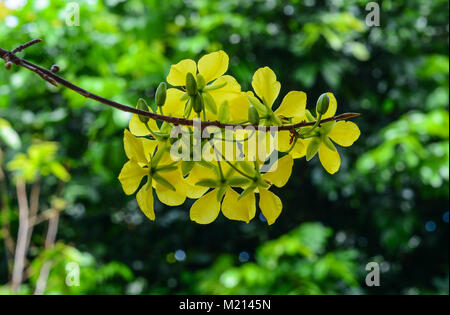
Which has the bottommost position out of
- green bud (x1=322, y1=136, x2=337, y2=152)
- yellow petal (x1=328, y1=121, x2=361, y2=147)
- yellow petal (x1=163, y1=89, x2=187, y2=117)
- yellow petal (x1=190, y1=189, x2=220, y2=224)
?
yellow petal (x1=190, y1=189, x2=220, y2=224)

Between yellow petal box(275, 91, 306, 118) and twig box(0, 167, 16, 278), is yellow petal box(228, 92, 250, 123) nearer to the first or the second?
yellow petal box(275, 91, 306, 118)

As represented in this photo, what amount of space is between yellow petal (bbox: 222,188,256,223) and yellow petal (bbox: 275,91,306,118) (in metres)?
0.07

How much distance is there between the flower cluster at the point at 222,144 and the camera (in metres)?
Result: 0.29

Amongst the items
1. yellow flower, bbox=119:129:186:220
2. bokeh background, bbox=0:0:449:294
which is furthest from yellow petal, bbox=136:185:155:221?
bokeh background, bbox=0:0:449:294

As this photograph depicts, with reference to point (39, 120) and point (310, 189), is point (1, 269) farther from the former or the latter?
point (310, 189)

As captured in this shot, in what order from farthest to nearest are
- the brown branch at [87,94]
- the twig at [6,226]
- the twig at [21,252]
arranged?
the twig at [6,226]
the twig at [21,252]
the brown branch at [87,94]

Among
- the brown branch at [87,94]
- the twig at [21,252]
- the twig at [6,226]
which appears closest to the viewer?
the brown branch at [87,94]

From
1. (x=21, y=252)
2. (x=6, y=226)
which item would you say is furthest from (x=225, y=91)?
(x=6, y=226)

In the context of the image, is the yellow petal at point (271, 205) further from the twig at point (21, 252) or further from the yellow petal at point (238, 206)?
the twig at point (21, 252)

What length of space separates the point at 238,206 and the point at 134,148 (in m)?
0.09

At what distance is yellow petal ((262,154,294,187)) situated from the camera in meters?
0.31

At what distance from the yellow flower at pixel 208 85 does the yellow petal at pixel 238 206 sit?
0.19 feet

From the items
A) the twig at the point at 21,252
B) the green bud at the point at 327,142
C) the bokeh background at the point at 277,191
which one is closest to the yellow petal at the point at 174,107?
the green bud at the point at 327,142

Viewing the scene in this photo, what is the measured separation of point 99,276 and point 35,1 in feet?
3.03
